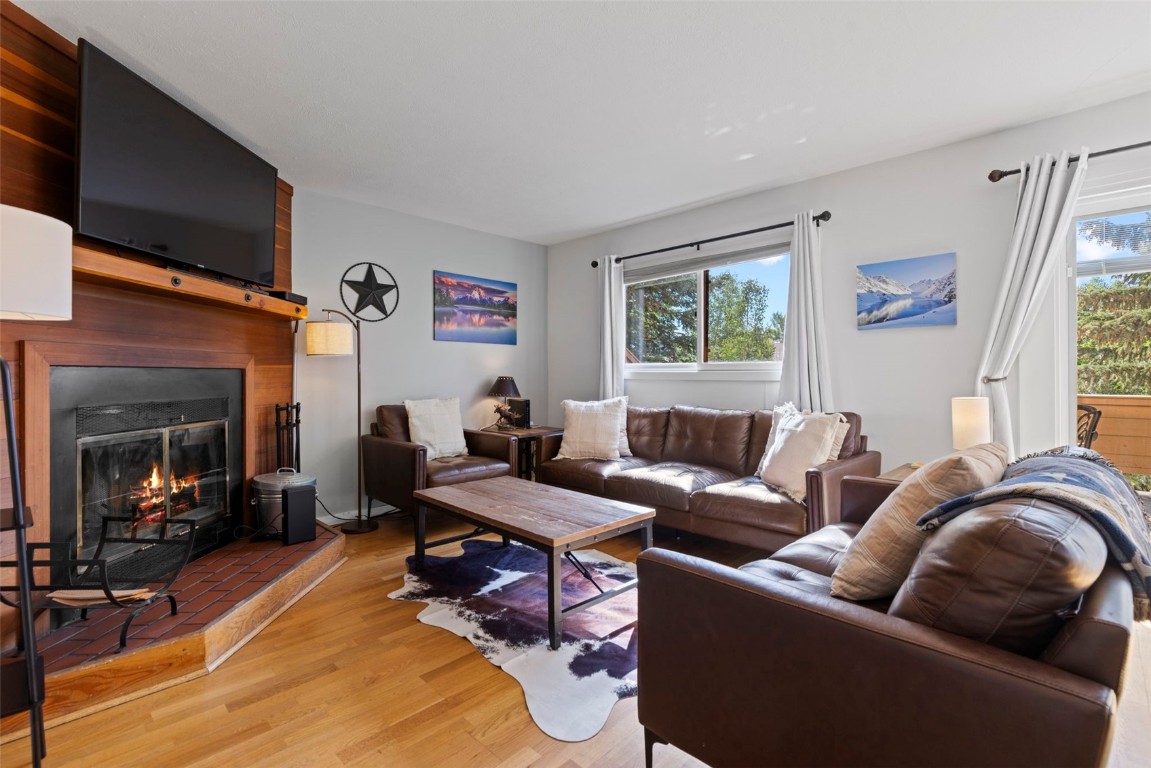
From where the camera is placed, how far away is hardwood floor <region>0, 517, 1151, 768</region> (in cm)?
151

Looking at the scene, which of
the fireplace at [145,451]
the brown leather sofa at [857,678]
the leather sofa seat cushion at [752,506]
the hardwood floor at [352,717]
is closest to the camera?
the brown leather sofa at [857,678]

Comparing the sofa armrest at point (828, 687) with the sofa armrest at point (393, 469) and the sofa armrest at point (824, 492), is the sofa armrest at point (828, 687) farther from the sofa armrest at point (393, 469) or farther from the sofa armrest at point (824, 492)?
the sofa armrest at point (393, 469)

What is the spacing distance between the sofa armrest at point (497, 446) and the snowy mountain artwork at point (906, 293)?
2.58m

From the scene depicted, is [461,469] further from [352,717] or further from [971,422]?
[971,422]

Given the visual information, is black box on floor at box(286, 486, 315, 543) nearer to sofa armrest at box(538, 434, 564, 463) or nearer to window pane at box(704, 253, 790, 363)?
sofa armrest at box(538, 434, 564, 463)

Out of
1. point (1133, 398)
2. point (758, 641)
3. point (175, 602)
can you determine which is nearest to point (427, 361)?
point (175, 602)

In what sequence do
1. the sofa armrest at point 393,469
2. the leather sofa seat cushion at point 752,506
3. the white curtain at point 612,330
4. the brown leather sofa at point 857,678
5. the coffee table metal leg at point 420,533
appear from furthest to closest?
the white curtain at point 612,330 → the sofa armrest at point 393,469 → the coffee table metal leg at point 420,533 → the leather sofa seat cushion at point 752,506 → the brown leather sofa at point 857,678

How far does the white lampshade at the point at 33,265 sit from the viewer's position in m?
1.28

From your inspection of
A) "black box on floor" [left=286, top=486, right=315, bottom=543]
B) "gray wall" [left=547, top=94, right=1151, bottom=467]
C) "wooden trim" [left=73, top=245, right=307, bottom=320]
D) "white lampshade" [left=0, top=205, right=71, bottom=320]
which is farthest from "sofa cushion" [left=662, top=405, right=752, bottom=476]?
"white lampshade" [left=0, top=205, right=71, bottom=320]

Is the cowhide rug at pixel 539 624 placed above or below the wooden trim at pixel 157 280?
below

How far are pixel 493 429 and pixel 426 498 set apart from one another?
192 cm

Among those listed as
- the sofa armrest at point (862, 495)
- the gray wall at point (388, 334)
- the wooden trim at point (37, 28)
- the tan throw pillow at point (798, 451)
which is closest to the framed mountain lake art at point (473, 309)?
the gray wall at point (388, 334)

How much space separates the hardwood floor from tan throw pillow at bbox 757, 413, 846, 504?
1359 millimetres

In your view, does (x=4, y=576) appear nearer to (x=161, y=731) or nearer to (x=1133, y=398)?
(x=161, y=731)
